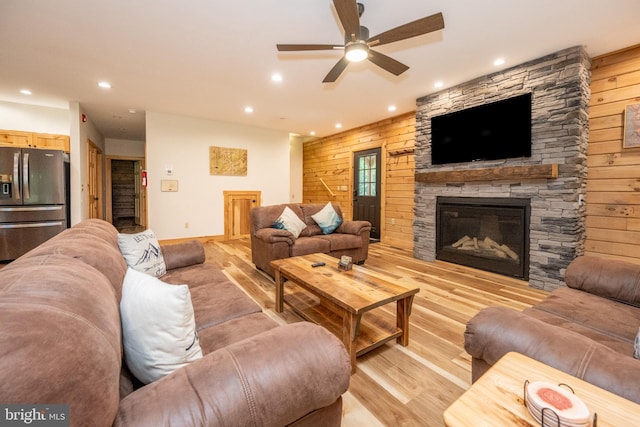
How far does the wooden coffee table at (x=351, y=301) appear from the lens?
5.60 feet

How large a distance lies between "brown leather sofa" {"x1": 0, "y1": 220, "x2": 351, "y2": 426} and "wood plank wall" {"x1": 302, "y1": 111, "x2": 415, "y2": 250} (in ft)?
15.1

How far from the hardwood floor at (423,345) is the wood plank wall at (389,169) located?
1.32 meters

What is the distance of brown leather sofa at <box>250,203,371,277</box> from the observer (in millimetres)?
3373

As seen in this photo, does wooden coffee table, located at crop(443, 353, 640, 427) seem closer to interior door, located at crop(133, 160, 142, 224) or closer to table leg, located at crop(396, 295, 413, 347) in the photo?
table leg, located at crop(396, 295, 413, 347)

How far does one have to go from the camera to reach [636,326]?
1.39 meters

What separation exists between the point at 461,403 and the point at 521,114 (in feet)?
11.9

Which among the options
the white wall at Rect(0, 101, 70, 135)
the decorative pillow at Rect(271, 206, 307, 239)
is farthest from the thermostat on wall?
the decorative pillow at Rect(271, 206, 307, 239)

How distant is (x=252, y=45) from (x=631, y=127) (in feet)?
13.0

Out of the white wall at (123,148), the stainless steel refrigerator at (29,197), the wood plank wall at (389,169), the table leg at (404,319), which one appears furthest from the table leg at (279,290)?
the white wall at (123,148)

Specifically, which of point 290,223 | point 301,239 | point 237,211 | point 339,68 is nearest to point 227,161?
point 237,211

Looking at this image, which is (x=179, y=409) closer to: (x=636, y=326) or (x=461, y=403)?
(x=461, y=403)

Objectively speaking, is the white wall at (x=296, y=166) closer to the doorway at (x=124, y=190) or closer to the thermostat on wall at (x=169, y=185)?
the thermostat on wall at (x=169, y=185)

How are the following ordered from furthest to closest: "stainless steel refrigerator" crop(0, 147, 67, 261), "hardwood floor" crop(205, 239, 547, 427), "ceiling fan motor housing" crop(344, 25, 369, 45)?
"stainless steel refrigerator" crop(0, 147, 67, 261)
"ceiling fan motor housing" crop(344, 25, 369, 45)
"hardwood floor" crop(205, 239, 547, 427)

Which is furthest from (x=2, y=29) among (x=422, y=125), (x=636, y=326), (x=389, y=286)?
(x=636, y=326)
